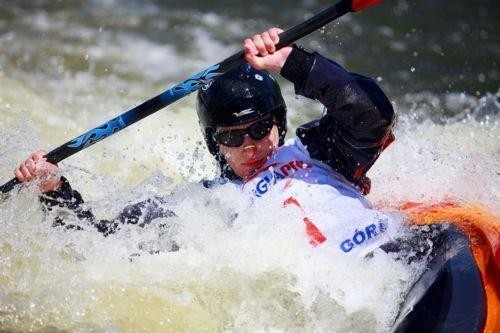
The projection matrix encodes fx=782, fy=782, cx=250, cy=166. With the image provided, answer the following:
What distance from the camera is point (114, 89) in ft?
20.9

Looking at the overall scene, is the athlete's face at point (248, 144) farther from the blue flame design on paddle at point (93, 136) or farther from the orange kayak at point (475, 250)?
the orange kayak at point (475, 250)

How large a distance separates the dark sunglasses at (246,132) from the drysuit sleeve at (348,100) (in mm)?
251

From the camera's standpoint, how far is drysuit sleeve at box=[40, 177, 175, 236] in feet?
11.5

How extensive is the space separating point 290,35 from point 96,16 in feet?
16.4

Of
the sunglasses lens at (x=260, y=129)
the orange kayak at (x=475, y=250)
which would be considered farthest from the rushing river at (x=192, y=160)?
the sunglasses lens at (x=260, y=129)

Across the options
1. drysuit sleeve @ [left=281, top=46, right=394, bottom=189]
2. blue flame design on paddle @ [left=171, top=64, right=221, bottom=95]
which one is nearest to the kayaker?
drysuit sleeve @ [left=281, top=46, right=394, bottom=189]

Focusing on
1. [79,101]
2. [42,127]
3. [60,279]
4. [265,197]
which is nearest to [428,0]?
[79,101]

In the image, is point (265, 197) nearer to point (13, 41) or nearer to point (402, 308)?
point (402, 308)

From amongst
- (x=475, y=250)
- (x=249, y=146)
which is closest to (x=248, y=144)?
(x=249, y=146)

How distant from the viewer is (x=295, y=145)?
11.5ft

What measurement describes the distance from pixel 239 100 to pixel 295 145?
35 centimetres

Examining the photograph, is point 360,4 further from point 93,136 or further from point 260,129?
point 93,136

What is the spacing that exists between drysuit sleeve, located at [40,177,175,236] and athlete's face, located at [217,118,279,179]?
1.21 feet

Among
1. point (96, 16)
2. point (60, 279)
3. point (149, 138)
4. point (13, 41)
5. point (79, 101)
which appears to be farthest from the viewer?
point (96, 16)
